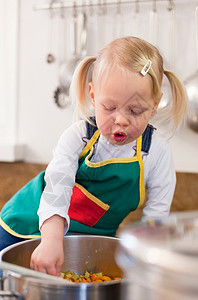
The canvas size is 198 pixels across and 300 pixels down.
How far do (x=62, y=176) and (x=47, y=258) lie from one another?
0.20 m

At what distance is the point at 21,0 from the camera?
4.80ft

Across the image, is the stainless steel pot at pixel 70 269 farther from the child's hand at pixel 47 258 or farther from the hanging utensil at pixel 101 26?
the hanging utensil at pixel 101 26

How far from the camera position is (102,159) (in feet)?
2.71

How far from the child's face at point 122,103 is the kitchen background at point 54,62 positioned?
1.83 feet

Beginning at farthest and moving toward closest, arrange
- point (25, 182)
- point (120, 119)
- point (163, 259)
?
point (25, 182) < point (120, 119) < point (163, 259)

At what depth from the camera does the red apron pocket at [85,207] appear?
2.73ft

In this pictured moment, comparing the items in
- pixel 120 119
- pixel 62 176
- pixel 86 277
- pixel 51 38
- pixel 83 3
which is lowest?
pixel 86 277

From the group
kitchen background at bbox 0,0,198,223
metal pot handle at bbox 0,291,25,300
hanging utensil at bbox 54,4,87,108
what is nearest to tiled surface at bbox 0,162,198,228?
kitchen background at bbox 0,0,198,223

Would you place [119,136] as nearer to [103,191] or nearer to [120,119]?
[120,119]

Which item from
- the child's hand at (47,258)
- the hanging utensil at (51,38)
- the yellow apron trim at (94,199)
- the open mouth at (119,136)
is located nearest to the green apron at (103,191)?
the yellow apron trim at (94,199)

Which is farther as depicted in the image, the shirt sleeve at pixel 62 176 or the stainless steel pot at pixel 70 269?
the shirt sleeve at pixel 62 176

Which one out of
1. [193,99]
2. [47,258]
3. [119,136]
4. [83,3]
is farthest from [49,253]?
[83,3]

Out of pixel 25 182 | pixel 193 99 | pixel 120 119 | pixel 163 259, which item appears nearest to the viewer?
pixel 163 259

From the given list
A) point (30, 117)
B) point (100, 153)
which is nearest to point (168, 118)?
point (100, 153)
